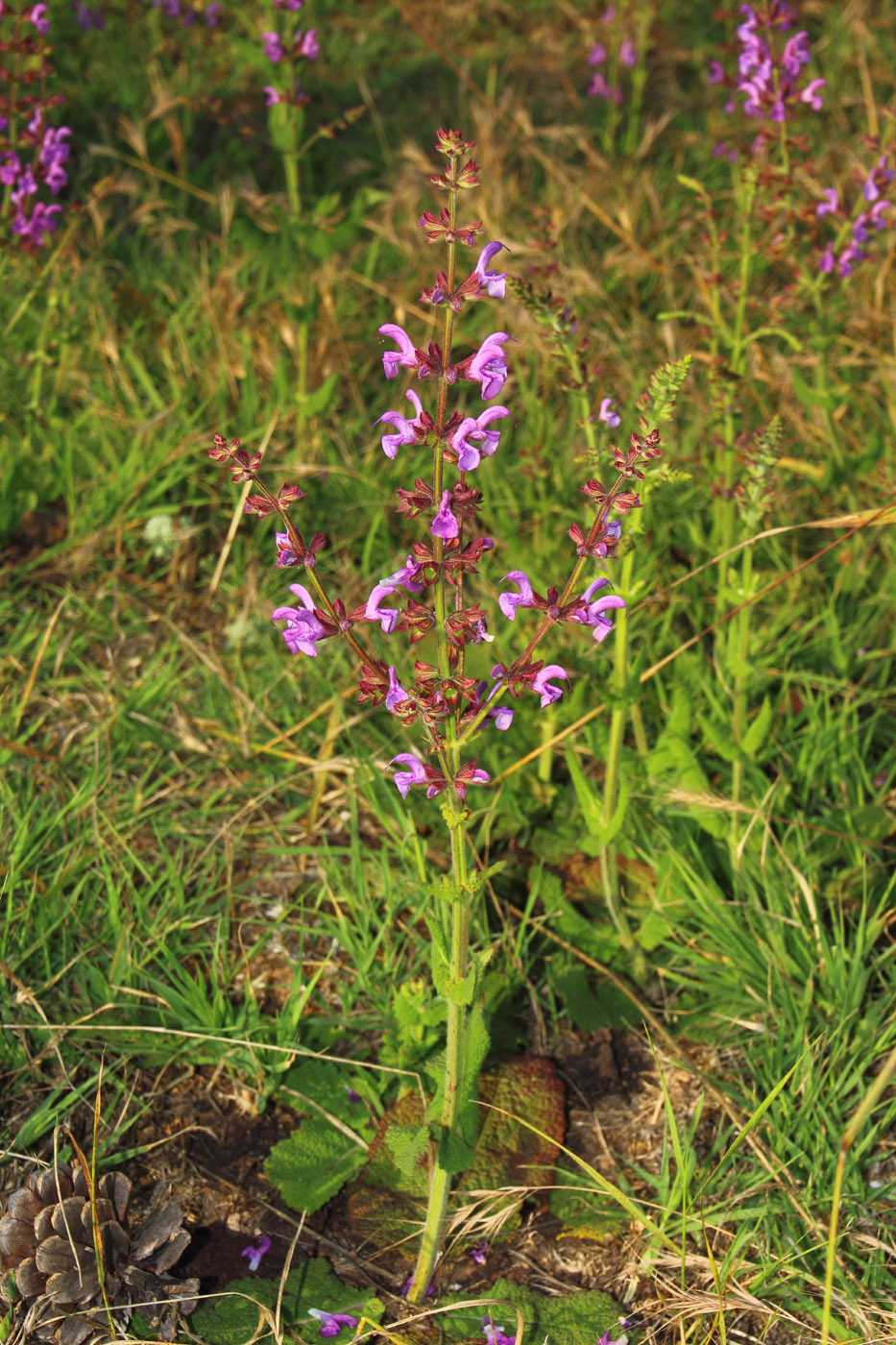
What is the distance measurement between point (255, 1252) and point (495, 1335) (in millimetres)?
470

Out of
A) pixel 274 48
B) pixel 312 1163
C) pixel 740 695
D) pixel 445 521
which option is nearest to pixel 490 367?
pixel 445 521

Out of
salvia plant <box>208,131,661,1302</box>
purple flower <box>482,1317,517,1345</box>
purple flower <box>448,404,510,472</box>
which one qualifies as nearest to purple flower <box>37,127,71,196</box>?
salvia plant <box>208,131,661,1302</box>

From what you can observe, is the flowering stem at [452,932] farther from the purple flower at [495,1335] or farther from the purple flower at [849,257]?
the purple flower at [849,257]

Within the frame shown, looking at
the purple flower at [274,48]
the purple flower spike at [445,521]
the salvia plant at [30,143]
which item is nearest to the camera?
the purple flower spike at [445,521]

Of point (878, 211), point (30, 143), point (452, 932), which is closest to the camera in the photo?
point (452, 932)

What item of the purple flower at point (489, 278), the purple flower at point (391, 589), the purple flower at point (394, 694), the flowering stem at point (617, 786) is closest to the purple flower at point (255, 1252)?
the flowering stem at point (617, 786)

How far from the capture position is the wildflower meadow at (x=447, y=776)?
1.97 metres

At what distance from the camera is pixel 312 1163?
2193 millimetres

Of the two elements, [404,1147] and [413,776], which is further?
[404,1147]

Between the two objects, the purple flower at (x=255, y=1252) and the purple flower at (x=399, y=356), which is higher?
the purple flower at (x=399, y=356)

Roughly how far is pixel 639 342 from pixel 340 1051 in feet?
8.17

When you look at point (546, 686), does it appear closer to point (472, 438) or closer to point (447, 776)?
point (447, 776)

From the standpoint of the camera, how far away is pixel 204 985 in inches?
95.7

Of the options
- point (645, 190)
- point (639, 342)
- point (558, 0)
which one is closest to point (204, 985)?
point (639, 342)
